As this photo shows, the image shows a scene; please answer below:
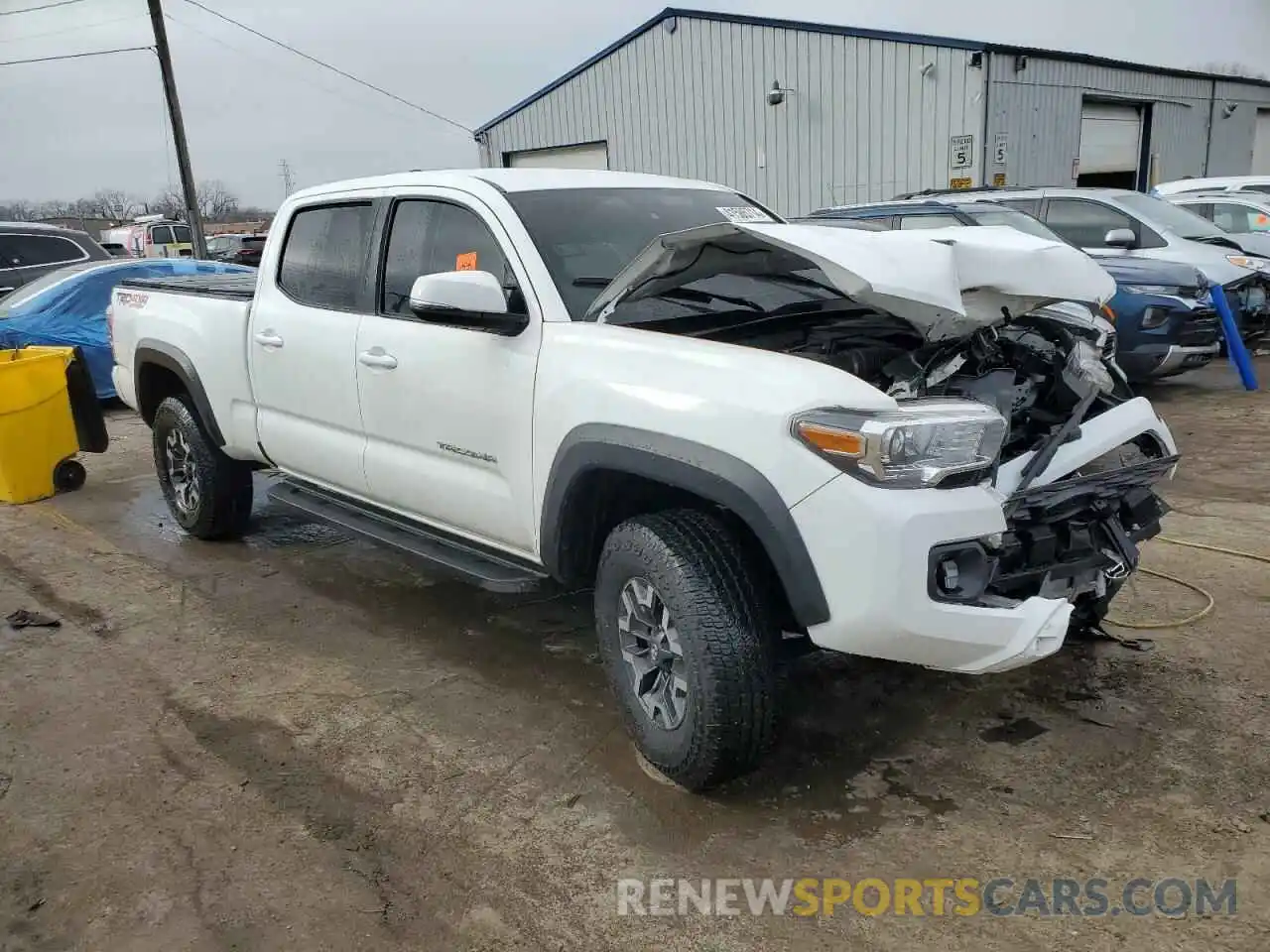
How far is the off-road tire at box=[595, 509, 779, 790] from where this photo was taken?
9.20 ft

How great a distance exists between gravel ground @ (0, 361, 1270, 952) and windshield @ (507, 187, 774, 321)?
1515mm

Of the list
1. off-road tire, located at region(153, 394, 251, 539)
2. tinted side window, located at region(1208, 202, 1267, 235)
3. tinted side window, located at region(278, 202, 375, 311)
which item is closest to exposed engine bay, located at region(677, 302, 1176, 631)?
tinted side window, located at region(278, 202, 375, 311)

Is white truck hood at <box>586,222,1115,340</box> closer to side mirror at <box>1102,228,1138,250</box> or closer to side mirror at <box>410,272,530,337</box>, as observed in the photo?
side mirror at <box>410,272,530,337</box>

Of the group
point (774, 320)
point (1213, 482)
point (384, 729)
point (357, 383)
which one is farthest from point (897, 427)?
point (1213, 482)

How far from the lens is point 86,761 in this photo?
3.46 m

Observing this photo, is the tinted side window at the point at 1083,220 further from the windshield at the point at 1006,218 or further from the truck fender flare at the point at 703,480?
the truck fender flare at the point at 703,480

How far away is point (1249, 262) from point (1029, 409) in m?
8.07

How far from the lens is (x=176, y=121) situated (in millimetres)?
19734

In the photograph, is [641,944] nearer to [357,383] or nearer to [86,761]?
[86,761]

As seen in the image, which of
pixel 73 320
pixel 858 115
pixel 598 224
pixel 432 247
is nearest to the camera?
pixel 598 224

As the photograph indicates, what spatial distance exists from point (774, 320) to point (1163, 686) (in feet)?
6.24

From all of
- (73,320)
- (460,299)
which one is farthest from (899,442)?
(73,320)

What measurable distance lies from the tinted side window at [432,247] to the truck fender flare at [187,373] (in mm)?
1702

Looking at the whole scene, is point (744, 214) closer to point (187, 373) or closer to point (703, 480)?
point (703, 480)
